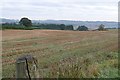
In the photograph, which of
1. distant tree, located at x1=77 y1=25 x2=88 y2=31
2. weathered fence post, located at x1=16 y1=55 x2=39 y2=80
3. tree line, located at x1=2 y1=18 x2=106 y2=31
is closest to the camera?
weathered fence post, located at x1=16 y1=55 x2=39 y2=80

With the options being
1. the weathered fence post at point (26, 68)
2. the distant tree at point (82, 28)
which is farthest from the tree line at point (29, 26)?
the weathered fence post at point (26, 68)

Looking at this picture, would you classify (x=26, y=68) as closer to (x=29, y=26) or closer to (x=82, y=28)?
(x=29, y=26)

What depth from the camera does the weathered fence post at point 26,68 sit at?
414 centimetres

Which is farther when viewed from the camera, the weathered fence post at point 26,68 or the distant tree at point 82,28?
the distant tree at point 82,28

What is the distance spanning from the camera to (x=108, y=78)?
8227 mm

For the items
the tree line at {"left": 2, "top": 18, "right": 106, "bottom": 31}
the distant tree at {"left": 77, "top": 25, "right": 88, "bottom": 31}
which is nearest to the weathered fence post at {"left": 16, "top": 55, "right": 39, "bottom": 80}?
the tree line at {"left": 2, "top": 18, "right": 106, "bottom": 31}

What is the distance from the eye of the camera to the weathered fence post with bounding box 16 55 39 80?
4139mm

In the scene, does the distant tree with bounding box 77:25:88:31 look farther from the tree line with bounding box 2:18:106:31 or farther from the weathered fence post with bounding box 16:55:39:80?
the weathered fence post with bounding box 16:55:39:80

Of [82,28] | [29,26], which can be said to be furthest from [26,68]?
[82,28]

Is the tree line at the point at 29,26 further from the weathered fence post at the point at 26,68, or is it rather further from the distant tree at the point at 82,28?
the weathered fence post at the point at 26,68

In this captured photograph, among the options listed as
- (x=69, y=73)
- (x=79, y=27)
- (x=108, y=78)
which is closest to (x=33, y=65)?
(x=69, y=73)

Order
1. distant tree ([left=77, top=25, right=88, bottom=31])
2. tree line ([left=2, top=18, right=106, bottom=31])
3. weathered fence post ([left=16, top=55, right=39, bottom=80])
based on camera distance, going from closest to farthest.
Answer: weathered fence post ([left=16, top=55, right=39, bottom=80]), tree line ([left=2, top=18, right=106, bottom=31]), distant tree ([left=77, top=25, right=88, bottom=31])

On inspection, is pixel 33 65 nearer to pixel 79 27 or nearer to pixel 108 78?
pixel 108 78

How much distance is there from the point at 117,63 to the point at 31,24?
191 feet
